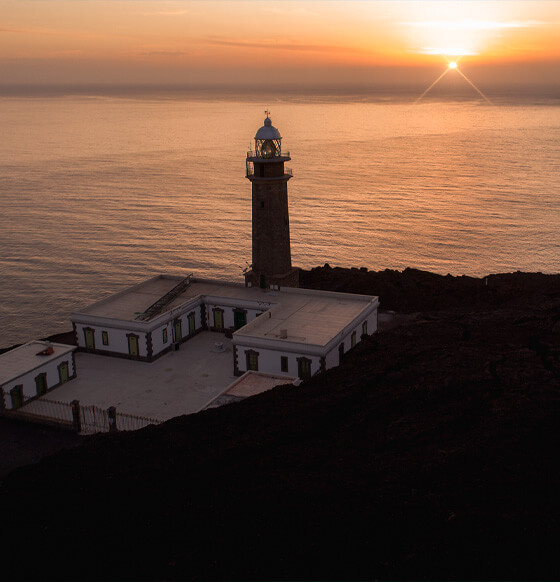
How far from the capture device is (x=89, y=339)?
40469mm

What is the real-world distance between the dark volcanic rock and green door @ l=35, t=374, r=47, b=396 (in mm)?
12664

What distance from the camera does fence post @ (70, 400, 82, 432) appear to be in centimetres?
2977

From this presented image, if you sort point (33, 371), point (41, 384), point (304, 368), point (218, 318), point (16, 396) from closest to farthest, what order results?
point (16, 396), point (33, 371), point (304, 368), point (41, 384), point (218, 318)

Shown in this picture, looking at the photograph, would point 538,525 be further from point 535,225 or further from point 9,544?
point 535,225

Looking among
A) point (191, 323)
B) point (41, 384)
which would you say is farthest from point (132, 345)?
point (41, 384)

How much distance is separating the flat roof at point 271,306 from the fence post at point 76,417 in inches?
385

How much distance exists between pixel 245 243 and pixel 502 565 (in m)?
75.0

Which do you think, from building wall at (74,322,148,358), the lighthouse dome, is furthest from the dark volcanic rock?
the lighthouse dome

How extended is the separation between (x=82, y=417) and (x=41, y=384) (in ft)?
17.4

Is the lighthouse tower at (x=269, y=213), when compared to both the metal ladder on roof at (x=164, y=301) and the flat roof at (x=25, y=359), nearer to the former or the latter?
the metal ladder on roof at (x=164, y=301)

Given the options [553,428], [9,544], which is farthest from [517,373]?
[9,544]

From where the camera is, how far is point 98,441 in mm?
23375

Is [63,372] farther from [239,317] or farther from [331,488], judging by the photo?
[331,488]

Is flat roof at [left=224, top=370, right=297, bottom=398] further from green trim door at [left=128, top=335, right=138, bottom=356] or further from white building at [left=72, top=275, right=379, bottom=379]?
green trim door at [left=128, top=335, right=138, bottom=356]
